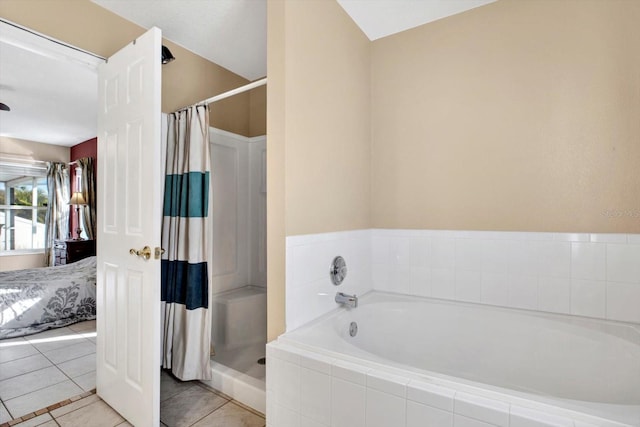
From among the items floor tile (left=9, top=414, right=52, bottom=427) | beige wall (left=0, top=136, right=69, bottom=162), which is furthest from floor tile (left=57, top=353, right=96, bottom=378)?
beige wall (left=0, top=136, right=69, bottom=162)

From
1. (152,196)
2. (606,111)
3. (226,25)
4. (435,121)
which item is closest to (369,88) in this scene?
(435,121)

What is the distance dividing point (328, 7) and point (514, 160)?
1.45 meters

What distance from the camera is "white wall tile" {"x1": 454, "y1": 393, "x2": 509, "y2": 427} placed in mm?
909

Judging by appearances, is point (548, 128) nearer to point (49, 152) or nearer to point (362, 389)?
point (362, 389)

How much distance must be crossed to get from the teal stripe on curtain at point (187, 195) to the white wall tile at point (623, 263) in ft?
7.54

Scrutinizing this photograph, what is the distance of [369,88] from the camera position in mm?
2410

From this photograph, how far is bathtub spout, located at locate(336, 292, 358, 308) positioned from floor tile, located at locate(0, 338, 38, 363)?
2560 mm

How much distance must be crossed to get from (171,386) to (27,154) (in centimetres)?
453

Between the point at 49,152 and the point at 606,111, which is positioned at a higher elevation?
the point at 49,152

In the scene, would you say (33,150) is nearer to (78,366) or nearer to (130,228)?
(78,366)

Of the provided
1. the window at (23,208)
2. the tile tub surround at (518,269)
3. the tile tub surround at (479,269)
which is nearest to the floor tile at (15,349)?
the tile tub surround at (479,269)

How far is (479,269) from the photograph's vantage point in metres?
2.00

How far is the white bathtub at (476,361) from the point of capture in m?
0.93

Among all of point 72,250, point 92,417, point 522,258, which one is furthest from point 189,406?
point 72,250
